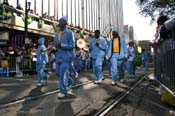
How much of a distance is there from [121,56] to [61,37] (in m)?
4.21

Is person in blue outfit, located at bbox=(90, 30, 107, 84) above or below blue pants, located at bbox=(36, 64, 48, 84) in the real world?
above

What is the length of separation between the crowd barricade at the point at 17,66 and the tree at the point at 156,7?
29763mm

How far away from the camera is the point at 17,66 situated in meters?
22.2

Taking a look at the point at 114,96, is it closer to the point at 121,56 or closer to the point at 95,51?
the point at 121,56

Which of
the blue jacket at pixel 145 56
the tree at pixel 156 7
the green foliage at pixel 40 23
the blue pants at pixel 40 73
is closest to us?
the blue pants at pixel 40 73

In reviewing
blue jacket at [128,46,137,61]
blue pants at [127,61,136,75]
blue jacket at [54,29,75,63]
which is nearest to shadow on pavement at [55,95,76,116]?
blue jacket at [54,29,75,63]

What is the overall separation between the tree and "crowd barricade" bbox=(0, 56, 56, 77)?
29.8 m

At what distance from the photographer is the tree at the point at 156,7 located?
49.8 m

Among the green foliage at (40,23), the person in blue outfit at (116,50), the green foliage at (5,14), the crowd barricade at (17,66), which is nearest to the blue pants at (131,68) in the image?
the crowd barricade at (17,66)

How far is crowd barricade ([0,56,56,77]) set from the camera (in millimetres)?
21203

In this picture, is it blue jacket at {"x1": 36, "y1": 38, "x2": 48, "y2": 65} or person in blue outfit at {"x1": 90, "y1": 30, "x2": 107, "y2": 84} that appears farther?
person in blue outfit at {"x1": 90, "y1": 30, "x2": 107, "y2": 84}

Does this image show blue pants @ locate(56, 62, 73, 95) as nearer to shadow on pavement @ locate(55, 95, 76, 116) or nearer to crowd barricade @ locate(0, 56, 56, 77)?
shadow on pavement @ locate(55, 95, 76, 116)

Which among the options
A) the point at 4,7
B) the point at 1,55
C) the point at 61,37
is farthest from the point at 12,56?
the point at 61,37

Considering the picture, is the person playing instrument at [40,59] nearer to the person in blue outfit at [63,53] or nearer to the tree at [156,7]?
the person in blue outfit at [63,53]
